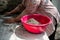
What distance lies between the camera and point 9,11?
175cm

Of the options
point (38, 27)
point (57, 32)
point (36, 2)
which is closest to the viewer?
point (38, 27)

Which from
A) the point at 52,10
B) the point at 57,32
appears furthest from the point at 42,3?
the point at 57,32

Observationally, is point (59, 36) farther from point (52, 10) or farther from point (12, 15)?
point (12, 15)

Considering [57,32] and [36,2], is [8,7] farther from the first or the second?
[57,32]

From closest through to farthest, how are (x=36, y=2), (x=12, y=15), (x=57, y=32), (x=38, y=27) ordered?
(x=38, y=27) < (x=36, y=2) < (x=57, y=32) < (x=12, y=15)

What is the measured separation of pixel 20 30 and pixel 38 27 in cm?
19

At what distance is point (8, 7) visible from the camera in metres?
1.74

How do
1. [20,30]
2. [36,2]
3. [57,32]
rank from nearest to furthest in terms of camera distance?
[20,30] < [36,2] < [57,32]

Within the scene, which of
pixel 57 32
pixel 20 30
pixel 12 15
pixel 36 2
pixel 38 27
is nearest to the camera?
pixel 38 27

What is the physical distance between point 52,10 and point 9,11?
0.56 meters

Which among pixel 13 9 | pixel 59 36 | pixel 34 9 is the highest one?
pixel 34 9

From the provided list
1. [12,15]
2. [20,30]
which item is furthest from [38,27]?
[12,15]

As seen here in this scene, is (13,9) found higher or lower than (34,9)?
lower

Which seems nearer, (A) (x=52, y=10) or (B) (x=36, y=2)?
(B) (x=36, y=2)
